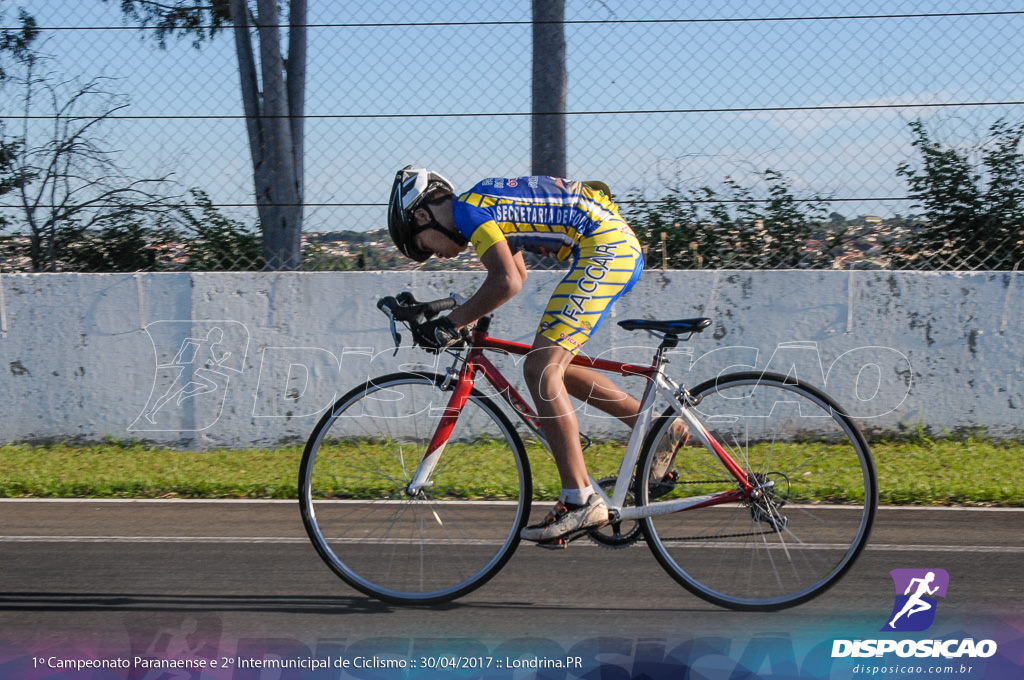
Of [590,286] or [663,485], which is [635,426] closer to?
[663,485]

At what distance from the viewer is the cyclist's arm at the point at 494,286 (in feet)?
12.8

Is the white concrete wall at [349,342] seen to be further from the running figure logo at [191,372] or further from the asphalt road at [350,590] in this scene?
the asphalt road at [350,590]

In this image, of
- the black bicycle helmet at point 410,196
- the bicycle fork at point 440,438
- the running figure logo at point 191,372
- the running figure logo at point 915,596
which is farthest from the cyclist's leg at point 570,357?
the running figure logo at point 191,372

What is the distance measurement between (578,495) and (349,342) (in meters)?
3.94

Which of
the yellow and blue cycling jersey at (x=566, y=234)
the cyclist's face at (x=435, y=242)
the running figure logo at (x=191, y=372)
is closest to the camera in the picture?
the yellow and blue cycling jersey at (x=566, y=234)

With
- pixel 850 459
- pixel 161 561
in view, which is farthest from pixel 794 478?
pixel 161 561

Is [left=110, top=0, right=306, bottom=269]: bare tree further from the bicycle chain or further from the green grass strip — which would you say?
the bicycle chain

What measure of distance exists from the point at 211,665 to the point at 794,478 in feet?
8.08

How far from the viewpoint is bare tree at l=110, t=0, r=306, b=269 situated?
782cm

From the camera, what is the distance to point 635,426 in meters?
4.05

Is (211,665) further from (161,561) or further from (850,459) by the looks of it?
(850,459)

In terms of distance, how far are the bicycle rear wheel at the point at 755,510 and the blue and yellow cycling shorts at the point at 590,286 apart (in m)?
0.48

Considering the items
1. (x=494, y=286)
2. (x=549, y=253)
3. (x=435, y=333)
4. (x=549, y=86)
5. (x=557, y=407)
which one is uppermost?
(x=549, y=86)

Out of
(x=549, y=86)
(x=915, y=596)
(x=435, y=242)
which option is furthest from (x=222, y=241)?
(x=915, y=596)
